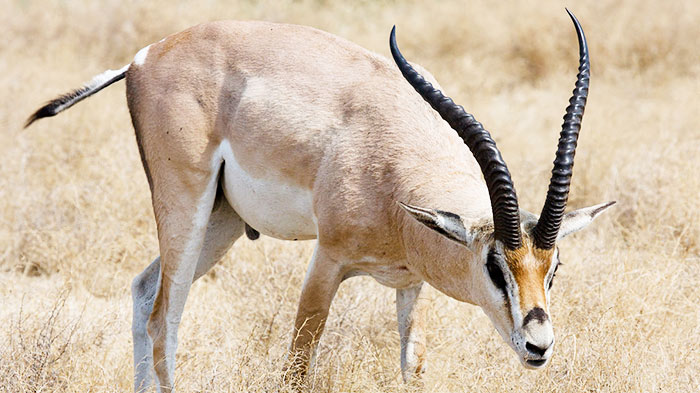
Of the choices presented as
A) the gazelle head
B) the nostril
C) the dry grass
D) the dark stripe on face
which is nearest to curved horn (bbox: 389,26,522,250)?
the gazelle head

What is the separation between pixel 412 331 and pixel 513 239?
1.57 meters

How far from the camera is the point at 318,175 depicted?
198 inches

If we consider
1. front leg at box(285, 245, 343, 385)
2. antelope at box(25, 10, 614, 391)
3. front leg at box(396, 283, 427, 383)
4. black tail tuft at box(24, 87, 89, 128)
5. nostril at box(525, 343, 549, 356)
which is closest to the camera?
nostril at box(525, 343, 549, 356)

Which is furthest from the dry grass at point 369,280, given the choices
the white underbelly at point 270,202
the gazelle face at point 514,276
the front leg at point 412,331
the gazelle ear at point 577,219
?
the gazelle ear at point 577,219

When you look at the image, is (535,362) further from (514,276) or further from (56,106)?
(56,106)

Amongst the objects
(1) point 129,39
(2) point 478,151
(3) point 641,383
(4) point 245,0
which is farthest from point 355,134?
(4) point 245,0

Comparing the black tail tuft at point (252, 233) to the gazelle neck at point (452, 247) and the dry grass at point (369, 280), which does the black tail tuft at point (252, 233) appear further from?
the gazelle neck at point (452, 247)

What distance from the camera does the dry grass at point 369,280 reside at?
17.3 ft

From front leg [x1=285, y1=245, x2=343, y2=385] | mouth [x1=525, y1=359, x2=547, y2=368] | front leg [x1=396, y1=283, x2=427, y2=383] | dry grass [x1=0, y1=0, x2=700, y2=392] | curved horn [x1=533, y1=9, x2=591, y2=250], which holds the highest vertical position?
curved horn [x1=533, y1=9, x2=591, y2=250]

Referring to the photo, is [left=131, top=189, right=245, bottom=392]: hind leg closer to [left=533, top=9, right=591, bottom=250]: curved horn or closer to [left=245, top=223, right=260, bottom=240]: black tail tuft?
[left=245, top=223, right=260, bottom=240]: black tail tuft

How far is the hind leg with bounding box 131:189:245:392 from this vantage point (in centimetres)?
573

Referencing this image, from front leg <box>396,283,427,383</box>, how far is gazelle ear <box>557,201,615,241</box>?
134 cm

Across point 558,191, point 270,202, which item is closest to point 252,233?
point 270,202

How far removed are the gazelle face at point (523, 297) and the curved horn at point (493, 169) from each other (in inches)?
3.1
